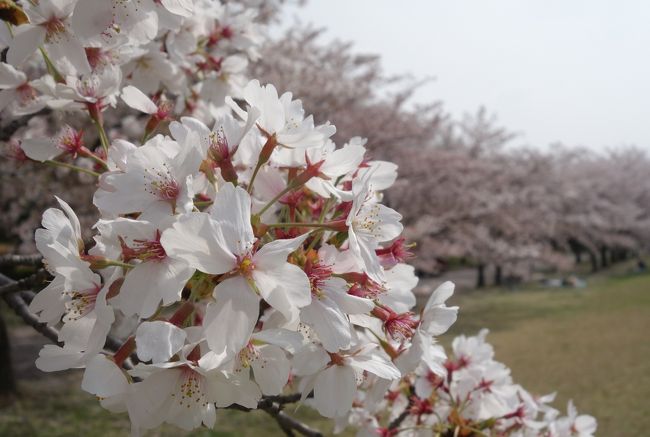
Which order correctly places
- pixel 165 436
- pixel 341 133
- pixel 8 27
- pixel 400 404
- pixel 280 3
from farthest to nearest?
pixel 341 133
pixel 280 3
pixel 165 436
pixel 400 404
pixel 8 27

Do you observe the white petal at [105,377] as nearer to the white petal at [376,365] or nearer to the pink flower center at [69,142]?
the white petal at [376,365]

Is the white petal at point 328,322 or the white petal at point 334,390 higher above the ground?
the white petal at point 328,322

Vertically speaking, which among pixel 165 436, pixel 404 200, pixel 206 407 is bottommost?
pixel 165 436

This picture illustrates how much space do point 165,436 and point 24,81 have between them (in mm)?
4421

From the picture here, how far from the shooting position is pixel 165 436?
5145mm

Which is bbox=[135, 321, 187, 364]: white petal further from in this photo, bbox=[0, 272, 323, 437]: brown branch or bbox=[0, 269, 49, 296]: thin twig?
bbox=[0, 269, 49, 296]: thin twig

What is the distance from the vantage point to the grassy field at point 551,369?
5.68m

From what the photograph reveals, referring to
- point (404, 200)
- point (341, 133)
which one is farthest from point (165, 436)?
point (404, 200)

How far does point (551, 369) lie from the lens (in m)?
8.84

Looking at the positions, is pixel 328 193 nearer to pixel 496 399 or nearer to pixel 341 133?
pixel 496 399

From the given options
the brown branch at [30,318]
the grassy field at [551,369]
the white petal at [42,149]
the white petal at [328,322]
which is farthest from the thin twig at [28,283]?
the grassy field at [551,369]

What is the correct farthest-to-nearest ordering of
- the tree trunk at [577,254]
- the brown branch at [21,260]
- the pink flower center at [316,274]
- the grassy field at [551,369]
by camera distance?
1. the tree trunk at [577,254]
2. the grassy field at [551,369]
3. the brown branch at [21,260]
4. the pink flower center at [316,274]

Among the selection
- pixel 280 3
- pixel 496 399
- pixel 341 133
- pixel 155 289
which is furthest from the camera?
pixel 341 133

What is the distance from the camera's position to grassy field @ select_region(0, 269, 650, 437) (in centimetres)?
568
